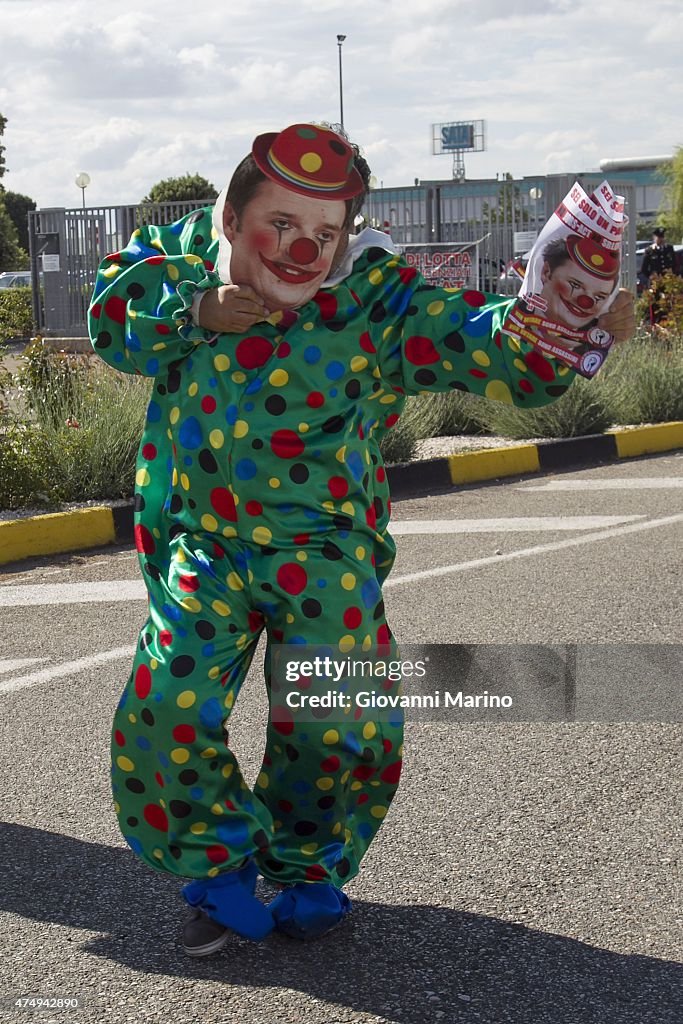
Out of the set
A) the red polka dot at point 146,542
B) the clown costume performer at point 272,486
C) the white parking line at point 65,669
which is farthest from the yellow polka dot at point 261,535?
the white parking line at point 65,669

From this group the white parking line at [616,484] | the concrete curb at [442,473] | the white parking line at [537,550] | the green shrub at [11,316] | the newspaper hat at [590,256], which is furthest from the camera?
the white parking line at [616,484]

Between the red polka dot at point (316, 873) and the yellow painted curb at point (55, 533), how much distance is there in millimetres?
5065

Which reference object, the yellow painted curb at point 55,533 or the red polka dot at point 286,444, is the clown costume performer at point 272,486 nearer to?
the red polka dot at point 286,444

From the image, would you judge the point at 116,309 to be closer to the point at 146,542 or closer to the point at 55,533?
the point at 146,542

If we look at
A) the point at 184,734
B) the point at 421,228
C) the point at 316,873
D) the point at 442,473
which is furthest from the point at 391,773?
the point at 421,228

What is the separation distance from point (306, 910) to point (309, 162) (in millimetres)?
1485

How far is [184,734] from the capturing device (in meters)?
2.91

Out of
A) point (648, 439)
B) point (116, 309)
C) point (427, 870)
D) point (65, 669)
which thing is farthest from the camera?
point (648, 439)

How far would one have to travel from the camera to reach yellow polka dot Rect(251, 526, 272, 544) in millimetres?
2984

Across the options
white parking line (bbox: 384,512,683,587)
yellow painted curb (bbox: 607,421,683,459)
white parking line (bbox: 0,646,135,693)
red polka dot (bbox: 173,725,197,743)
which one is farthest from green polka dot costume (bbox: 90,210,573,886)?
yellow painted curb (bbox: 607,421,683,459)

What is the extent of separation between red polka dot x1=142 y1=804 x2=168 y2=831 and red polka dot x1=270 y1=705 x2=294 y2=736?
28 centimetres

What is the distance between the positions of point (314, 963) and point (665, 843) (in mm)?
1073

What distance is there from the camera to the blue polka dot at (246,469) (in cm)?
298

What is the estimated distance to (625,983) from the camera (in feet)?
9.78
